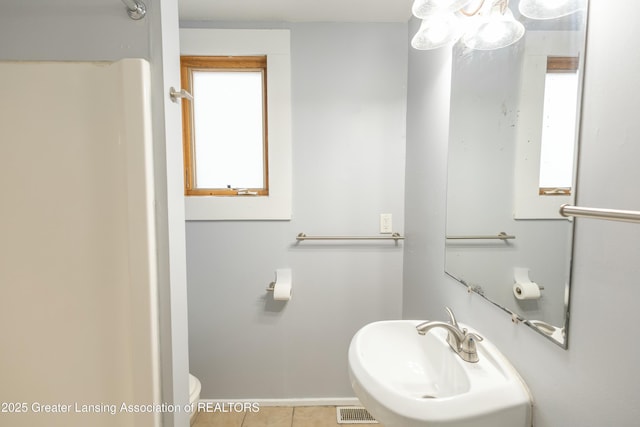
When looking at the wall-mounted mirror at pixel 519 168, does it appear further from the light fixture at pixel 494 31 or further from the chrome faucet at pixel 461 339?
the chrome faucet at pixel 461 339

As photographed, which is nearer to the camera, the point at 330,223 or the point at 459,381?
the point at 459,381

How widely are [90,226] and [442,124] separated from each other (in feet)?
4.67

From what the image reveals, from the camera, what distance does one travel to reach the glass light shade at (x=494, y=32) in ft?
2.55

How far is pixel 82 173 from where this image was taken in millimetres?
881

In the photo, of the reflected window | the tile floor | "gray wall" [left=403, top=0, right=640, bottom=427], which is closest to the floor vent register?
the tile floor

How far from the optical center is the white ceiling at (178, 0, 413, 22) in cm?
138

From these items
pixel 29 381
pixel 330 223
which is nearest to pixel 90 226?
pixel 29 381

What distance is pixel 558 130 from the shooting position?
636 mm

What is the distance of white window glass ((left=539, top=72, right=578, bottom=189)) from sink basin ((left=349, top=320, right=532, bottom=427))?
1.81ft

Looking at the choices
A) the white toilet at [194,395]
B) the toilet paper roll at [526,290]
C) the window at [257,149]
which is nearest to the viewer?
the toilet paper roll at [526,290]

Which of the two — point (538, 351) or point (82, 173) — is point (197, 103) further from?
point (538, 351)

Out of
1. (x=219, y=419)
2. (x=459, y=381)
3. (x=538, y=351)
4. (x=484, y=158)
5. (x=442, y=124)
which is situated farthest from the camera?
(x=219, y=419)

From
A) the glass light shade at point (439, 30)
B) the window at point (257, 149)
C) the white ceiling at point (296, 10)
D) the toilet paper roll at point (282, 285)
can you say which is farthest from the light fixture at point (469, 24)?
the toilet paper roll at point (282, 285)

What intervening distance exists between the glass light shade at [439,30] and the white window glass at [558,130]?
436 mm
